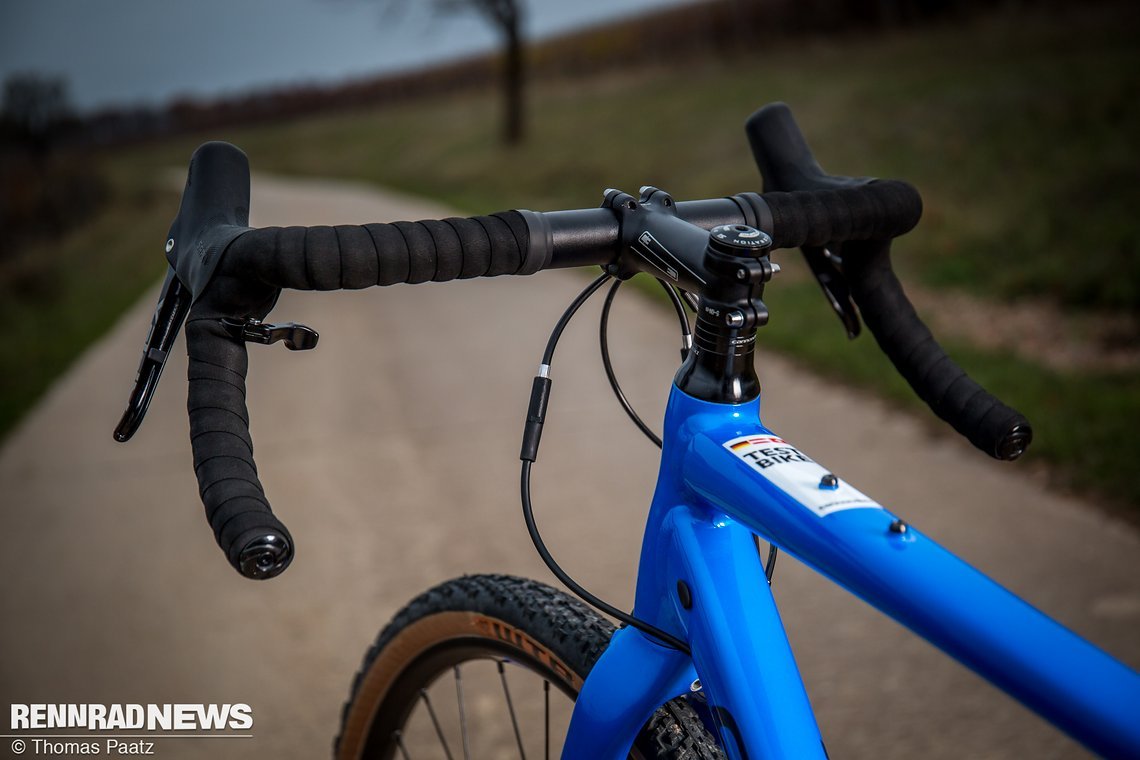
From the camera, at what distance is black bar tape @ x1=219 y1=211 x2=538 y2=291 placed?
35.2 inches

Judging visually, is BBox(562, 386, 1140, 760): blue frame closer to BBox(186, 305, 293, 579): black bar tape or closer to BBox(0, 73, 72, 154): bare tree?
BBox(186, 305, 293, 579): black bar tape

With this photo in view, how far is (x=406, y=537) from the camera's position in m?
3.26

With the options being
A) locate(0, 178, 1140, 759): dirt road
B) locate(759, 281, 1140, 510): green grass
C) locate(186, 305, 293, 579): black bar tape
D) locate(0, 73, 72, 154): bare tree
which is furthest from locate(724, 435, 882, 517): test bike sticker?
locate(0, 73, 72, 154): bare tree

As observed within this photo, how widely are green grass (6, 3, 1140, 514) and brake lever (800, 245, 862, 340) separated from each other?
235cm

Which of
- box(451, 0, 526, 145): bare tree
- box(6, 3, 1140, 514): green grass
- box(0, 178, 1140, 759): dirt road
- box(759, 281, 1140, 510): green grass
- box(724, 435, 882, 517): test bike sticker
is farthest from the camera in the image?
box(451, 0, 526, 145): bare tree

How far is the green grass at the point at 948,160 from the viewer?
4.22m

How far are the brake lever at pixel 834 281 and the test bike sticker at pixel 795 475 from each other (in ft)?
1.50

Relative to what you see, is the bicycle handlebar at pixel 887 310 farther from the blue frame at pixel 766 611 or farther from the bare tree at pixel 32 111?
the bare tree at pixel 32 111

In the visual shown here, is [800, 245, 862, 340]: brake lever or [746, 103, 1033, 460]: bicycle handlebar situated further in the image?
[800, 245, 862, 340]: brake lever

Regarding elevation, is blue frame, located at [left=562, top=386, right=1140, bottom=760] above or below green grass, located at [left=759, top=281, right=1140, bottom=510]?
below

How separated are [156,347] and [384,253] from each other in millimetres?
325

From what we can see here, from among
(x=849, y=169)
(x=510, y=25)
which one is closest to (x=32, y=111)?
(x=510, y=25)

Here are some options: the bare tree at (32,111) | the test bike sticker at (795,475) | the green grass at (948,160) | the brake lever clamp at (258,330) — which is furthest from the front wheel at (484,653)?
the bare tree at (32,111)

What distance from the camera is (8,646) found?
8.91 feet
